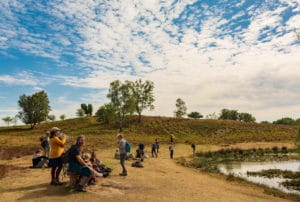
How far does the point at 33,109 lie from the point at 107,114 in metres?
25.4

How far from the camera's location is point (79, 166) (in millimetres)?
13055

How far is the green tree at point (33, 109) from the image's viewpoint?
328 feet

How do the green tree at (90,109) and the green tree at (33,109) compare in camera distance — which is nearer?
the green tree at (33,109)

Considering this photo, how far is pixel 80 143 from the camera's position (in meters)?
13.3

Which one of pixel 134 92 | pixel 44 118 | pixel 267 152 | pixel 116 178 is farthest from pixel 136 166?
pixel 44 118

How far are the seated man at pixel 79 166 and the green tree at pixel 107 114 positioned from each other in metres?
79.0

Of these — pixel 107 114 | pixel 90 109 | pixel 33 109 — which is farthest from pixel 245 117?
pixel 33 109

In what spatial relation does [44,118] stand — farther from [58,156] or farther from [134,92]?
[58,156]

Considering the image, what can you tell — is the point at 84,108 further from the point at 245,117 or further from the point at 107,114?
the point at 245,117

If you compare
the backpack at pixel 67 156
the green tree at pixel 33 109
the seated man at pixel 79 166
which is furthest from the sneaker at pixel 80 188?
the green tree at pixel 33 109

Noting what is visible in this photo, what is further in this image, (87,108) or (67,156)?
(87,108)

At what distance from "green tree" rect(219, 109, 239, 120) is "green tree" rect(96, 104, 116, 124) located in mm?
87689

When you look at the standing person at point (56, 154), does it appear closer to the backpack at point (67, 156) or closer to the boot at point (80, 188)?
the backpack at point (67, 156)

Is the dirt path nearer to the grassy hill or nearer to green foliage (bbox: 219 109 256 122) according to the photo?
the grassy hill
